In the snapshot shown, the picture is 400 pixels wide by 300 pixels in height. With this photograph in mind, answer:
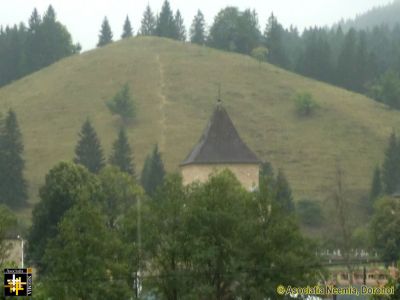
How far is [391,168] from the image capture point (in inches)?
5094

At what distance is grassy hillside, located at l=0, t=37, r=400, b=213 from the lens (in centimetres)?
13925

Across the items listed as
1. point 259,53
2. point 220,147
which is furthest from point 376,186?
point 259,53

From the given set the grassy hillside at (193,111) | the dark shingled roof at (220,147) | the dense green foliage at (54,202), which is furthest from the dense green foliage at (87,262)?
the grassy hillside at (193,111)

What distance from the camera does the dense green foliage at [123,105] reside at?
152 meters

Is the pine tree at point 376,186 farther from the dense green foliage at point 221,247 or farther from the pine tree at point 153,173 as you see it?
the dense green foliage at point 221,247

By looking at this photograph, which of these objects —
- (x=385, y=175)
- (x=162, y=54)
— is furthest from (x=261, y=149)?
(x=162, y=54)

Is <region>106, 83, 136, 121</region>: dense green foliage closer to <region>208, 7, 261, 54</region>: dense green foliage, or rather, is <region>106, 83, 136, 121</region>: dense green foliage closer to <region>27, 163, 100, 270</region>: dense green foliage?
<region>208, 7, 261, 54</region>: dense green foliage

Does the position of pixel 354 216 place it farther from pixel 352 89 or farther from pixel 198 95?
pixel 352 89

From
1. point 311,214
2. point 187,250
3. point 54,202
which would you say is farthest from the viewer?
point 311,214

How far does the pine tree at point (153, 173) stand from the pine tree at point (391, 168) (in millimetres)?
21282

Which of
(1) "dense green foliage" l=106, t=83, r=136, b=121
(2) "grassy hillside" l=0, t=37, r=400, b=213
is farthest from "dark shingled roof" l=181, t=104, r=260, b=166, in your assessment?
(1) "dense green foliage" l=106, t=83, r=136, b=121

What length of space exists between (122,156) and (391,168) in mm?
25665

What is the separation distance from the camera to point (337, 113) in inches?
6132

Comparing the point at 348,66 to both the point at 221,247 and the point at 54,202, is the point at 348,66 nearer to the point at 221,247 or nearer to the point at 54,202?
the point at 54,202
